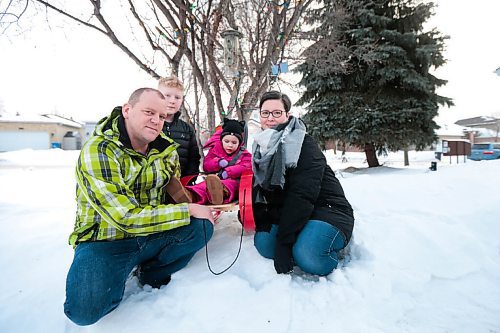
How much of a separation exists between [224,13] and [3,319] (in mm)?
4393

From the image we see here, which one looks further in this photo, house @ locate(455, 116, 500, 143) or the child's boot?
house @ locate(455, 116, 500, 143)

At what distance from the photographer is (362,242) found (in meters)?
2.15

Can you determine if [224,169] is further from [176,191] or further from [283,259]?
[283,259]

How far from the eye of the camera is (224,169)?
2551 millimetres

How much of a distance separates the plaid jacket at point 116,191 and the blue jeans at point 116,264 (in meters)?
0.09

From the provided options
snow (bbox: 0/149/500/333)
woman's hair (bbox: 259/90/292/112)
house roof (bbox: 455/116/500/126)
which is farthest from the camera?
house roof (bbox: 455/116/500/126)

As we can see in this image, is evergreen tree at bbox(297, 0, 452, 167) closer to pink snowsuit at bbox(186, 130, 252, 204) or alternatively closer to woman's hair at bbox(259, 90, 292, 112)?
pink snowsuit at bbox(186, 130, 252, 204)

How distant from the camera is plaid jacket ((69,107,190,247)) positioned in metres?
1.41

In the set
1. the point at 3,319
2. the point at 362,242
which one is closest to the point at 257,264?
the point at 362,242

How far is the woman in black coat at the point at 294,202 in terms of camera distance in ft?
5.66

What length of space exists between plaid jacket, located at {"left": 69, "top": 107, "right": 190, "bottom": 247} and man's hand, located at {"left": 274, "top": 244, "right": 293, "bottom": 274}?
2.02ft

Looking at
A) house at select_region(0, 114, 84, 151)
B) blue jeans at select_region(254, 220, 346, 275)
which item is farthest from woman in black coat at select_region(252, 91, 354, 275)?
house at select_region(0, 114, 84, 151)

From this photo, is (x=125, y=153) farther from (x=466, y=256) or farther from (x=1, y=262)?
(x=466, y=256)

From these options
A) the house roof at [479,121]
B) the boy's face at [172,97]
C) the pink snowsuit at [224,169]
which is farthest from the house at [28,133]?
the house roof at [479,121]
